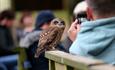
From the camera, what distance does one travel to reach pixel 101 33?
2955 mm

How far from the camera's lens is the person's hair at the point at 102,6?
2893 millimetres

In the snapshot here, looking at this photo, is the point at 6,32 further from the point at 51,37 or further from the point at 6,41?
the point at 51,37

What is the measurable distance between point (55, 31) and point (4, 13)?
5551 millimetres

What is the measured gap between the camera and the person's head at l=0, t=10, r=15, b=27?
32.7ft

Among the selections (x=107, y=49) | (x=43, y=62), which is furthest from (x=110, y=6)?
(x=43, y=62)

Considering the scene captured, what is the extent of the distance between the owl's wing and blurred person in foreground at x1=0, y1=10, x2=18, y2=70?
3189mm

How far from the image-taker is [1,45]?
903 centimetres

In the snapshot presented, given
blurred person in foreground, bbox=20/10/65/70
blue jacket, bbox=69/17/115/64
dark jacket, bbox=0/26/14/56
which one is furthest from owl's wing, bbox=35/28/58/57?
dark jacket, bbox=0/26/14/56

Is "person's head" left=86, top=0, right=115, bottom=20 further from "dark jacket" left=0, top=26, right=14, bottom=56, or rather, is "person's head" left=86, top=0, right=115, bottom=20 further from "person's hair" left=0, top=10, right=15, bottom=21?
"person's hair" left=0, top=10, right=15, bottom=21

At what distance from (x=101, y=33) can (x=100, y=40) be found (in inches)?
1.7

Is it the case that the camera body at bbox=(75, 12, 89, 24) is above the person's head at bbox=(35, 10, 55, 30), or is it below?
above

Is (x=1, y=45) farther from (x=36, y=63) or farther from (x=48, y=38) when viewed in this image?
(x=48, y=38)

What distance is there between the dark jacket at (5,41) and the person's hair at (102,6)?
19.1 feet

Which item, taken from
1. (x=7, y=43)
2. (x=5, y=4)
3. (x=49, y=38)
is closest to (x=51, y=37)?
(x=49, y=38)
